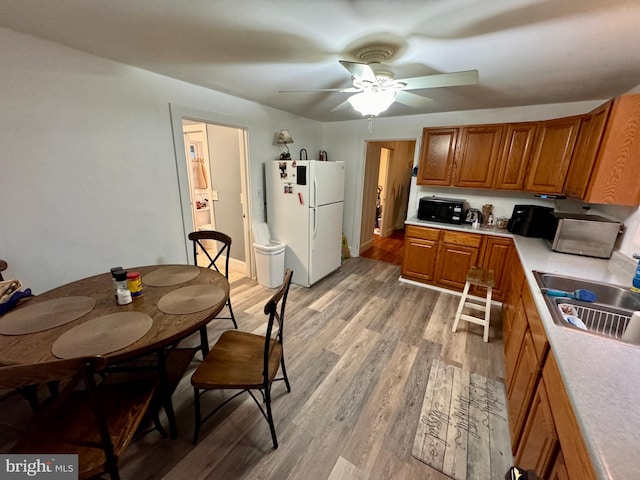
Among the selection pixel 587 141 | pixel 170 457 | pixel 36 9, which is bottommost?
pixel 170 457

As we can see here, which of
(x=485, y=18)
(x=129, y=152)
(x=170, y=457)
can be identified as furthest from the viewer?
(x=129, y=152)

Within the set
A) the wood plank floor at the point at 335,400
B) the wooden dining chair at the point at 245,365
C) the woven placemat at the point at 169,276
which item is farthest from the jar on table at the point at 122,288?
the wood plank floor at the point at 335,400

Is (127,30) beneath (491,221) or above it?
above

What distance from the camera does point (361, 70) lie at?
1527mm

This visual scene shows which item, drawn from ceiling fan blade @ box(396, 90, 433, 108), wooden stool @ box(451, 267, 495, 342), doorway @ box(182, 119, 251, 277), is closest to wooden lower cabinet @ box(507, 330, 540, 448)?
wooden stool @ box(451, 267, 495, 342)

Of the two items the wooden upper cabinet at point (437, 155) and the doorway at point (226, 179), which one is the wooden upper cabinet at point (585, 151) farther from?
the doorway at point (226, 179)

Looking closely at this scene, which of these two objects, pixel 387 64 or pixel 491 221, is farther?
pixel 491 221

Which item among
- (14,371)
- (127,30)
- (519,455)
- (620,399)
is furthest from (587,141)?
(14,371)

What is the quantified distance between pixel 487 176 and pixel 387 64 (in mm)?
2013

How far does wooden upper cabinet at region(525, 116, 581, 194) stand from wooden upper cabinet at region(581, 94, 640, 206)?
0.77 meters

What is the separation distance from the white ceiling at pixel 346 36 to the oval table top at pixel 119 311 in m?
1.54

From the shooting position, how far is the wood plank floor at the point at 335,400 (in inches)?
54.7

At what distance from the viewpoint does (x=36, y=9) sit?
131 centimetres

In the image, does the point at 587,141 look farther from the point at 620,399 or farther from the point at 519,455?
the point at 519,455
